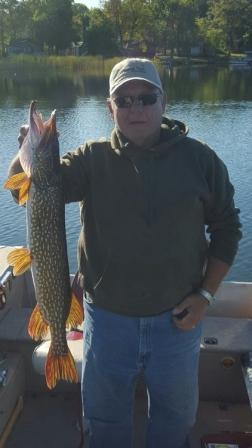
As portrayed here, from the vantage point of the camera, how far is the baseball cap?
2.30m

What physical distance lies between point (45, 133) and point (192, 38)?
72.0 metres

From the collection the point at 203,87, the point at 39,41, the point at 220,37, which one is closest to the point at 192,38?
the point at 220,37

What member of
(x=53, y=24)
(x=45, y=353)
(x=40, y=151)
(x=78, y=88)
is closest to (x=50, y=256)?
Answer: (x=40, y=151)

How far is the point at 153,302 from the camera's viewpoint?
94.0 inches

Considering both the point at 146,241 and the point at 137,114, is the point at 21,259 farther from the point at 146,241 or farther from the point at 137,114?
the point at 137,114

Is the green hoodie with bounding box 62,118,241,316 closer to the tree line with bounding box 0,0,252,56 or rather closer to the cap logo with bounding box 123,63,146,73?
the cap logo with bounding box 123,63,146,73

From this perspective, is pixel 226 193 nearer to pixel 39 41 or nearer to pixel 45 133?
pixel 45 133

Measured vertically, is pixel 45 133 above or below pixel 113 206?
above

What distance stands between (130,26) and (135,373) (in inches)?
2911

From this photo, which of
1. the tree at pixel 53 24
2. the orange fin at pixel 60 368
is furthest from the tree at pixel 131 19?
the orange fin at pixel 60 368

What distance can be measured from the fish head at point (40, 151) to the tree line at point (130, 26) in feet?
211

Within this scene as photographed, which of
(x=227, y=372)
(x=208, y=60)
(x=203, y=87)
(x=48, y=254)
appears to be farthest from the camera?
(x=208, y=60)

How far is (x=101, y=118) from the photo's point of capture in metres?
21.4

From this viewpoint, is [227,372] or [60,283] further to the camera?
[227,372]
